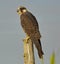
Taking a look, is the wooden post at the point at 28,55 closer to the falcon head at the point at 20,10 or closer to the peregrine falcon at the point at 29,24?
the peregrine falcon at the point at 29,24

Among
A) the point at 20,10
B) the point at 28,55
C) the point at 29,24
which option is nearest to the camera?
the point at 28,55

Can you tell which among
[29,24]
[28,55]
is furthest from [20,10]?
[28,55]

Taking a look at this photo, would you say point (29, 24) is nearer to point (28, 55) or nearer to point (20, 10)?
point (20, 10)

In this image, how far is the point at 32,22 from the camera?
8.03 m

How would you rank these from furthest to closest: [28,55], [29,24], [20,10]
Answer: [20,10] < [29,24] < [28,55]

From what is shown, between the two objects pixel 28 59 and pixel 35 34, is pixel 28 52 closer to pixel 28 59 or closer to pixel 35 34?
pixel 28 59

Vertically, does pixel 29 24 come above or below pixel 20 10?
below

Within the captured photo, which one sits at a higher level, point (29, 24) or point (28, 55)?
point (28, 55)

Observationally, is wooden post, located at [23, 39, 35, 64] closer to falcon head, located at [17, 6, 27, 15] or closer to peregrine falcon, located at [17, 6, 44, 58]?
peregrine falcon, located at [17, 6, 44, 58]

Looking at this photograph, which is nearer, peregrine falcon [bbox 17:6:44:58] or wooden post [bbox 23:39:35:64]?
wooden post [bbox 23:39:35:64]

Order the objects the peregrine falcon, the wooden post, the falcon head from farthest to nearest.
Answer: the falcon head < the peregrine falcon < the wooden post

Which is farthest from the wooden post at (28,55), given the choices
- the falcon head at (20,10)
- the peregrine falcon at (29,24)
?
the falcon head at (20,10)

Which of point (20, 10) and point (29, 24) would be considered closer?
point (29, 24)

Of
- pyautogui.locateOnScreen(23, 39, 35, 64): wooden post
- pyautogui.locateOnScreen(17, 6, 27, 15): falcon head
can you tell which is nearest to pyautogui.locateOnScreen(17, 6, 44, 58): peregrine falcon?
pyautogui.locateOnScreen(17, 6, 27, 15): falcon head
